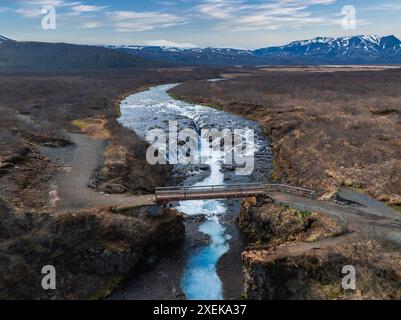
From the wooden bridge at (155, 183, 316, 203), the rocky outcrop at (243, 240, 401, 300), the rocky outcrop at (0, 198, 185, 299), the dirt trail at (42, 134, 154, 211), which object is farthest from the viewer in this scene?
the wooden bridge at (155, 183, 316, 203)

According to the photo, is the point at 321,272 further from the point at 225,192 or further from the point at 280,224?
the point at 225,192

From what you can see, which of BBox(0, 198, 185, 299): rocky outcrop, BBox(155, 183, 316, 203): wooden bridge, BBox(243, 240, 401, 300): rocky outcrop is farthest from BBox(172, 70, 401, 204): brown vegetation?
BBox(0, 198, 185, 299): rocky outcrop

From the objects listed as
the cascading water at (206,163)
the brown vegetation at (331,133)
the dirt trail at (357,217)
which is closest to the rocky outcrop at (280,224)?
the dirt trail at (357,217)

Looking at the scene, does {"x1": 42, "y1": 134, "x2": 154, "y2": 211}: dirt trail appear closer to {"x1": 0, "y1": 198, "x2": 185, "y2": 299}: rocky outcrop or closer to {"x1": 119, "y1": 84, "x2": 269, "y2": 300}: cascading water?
{"x1": 0, "y1": 198, "x2": 185, "y2": 299}: rocky outcrop

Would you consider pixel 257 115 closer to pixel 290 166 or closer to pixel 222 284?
→ pixel 290 166

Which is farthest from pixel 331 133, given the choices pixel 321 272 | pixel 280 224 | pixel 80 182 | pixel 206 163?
pixel 321 272
